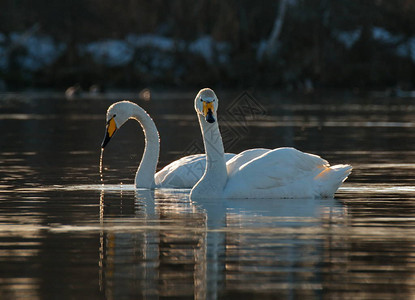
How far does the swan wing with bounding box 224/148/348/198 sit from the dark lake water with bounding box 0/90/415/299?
0.94 ft

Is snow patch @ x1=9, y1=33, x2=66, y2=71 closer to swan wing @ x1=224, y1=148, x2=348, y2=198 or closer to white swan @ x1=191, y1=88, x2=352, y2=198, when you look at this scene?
white swan @ x1=191, y1=88, x2=352, y2=198

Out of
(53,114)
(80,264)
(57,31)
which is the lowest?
(80,264)

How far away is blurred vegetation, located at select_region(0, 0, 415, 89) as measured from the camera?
7912 cm

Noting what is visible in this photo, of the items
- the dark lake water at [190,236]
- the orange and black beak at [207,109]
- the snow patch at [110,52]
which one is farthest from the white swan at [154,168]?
the snow patch at [110,52]

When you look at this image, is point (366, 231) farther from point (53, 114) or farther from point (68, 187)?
point (53, 114)

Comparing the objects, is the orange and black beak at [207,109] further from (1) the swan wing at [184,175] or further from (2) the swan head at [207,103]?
(1) the swan wing at [184,175]

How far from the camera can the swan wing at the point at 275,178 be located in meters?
14.6

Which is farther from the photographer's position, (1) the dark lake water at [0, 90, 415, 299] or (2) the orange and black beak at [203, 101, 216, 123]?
(2) the orange and black beak at [203, 101, 216, 123]

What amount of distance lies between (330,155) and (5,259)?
13.1 meters

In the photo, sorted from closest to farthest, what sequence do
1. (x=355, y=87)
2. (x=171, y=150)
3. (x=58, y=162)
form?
(x=58, y=162) < (x=171, y=150) < (x=355, y=87)

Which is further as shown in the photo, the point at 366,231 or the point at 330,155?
the point at 330,155

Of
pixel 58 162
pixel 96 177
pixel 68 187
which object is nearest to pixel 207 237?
pixel 68 187

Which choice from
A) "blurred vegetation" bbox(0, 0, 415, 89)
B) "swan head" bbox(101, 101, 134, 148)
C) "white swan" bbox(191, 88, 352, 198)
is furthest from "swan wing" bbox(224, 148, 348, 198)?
"blurred vegetation" bbox(0, 0, 415, 89)

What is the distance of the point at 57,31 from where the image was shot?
271ft
